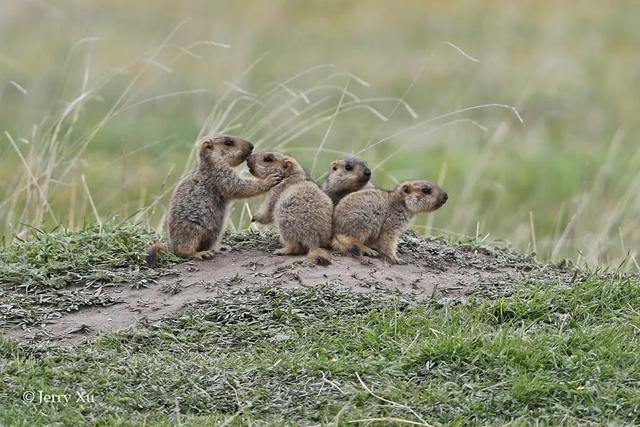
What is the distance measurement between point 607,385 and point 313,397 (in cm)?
128

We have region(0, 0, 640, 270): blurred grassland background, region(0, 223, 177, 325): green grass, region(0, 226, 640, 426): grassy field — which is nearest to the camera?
region(0, 226, 640, 426): grassy field

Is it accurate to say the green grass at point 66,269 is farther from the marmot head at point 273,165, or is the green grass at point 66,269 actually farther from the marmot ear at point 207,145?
the marmot head at point 273,165

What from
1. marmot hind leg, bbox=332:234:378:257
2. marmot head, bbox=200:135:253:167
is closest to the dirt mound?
marmot hind leg, bbox=332:234:378:257

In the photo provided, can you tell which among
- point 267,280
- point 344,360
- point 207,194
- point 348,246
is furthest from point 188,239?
point 344,360

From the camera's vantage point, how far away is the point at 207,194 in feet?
24.8

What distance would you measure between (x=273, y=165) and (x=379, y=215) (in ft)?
2.39

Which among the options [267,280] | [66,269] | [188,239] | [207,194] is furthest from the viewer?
[207,194]

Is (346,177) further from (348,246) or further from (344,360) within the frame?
(344,360)

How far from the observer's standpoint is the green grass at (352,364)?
5508 mm

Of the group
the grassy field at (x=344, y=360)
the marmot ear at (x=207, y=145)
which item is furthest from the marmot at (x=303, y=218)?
the grassy field at (x=344, y=360)

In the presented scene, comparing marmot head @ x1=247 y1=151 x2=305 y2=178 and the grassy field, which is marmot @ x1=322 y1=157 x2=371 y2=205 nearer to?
marmot head @ x1=247 y1=151 x2=305 y2=178

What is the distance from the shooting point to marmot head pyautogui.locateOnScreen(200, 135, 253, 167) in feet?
25.2

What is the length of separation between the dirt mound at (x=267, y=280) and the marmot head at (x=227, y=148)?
516 mm

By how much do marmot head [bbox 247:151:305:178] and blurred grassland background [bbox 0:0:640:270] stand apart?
769 millimetres
